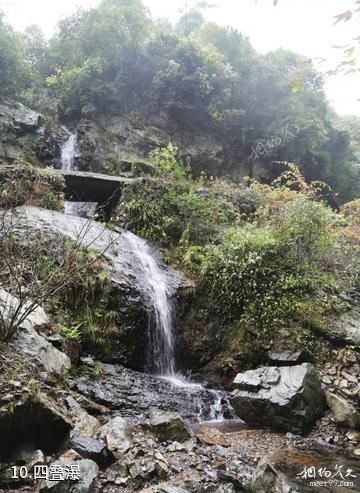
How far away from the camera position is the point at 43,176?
933 centimetres

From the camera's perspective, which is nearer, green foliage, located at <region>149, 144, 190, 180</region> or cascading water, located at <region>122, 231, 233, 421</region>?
cascading water, located at <region>122, 231, 233, 421</region>

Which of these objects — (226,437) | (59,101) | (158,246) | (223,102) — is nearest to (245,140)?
(223,102)

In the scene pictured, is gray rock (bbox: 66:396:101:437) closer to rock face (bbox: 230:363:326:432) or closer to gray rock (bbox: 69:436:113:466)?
gray rock (bbox: 69:436:113:466)

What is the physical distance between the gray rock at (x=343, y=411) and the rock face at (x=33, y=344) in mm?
3760

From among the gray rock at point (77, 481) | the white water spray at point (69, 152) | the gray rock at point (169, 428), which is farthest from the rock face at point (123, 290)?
the white water spray at point (69, 152)

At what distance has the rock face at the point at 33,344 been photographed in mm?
4227

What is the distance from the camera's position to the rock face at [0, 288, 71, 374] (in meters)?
4.23

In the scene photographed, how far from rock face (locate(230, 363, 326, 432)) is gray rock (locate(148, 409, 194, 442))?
56.8 inches

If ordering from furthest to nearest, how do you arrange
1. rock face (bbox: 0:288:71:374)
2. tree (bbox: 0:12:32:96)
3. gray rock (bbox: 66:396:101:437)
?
1. tree (bbox: 0:12:32:96)
2. rock face (bbox: 0:288:71:374)
3. gray rock (bbox: 66:396:101:437)

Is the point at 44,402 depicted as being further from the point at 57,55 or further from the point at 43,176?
the point at 57,55

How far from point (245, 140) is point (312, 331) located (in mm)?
11731

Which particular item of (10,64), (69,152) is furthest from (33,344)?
(10,64)

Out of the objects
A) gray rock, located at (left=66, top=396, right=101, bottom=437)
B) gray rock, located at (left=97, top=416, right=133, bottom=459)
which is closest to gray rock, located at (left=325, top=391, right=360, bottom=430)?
gray rock, located at (left=97, top=416, right=133, bottom=459)

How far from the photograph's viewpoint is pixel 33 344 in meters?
4.36
